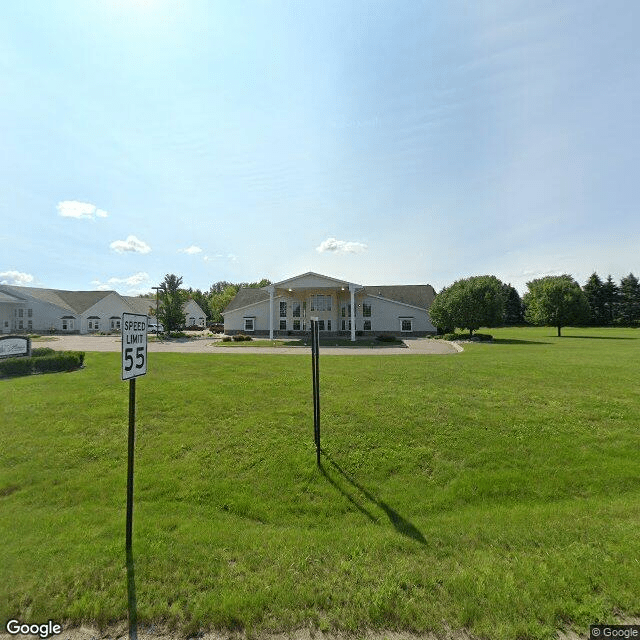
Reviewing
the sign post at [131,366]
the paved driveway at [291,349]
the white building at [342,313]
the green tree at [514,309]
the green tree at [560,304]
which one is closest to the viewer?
the sign post at [131,366]

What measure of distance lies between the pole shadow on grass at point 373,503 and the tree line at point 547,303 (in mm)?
33114

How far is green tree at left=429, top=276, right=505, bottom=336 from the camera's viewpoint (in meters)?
35.2

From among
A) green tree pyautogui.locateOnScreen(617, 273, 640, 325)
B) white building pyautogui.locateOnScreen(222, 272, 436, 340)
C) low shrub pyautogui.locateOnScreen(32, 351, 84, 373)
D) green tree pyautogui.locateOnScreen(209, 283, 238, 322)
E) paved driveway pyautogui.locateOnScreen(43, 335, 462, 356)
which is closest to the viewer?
low shrub pyautogui.locateOnScreen(32, 351, 84, 373)

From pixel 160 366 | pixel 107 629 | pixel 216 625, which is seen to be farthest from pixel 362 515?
pixel 160 366

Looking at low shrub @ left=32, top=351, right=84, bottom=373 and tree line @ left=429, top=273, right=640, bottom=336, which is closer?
low shrub @ left=32, top=351, right=84, bottom=373

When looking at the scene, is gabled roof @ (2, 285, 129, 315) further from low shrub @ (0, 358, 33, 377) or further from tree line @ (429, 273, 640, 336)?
tree line @ (429, 273, 640, 336)

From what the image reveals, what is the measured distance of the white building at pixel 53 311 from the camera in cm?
5153

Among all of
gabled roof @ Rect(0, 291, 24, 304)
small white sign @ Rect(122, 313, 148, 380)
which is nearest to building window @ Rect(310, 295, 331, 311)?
small white sign @ Rect(122, 313, 148, 380)

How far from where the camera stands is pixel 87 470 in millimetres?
5703

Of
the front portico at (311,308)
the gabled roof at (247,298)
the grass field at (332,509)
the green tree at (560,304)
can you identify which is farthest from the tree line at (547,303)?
the grass field at (332,509)

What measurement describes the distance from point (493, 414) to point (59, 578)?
8013 mm

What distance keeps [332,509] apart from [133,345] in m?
3.51

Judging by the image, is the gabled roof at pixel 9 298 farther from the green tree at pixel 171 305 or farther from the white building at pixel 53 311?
the green tree at pixel 171 305

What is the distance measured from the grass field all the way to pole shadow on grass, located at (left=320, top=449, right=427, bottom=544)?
3cm
